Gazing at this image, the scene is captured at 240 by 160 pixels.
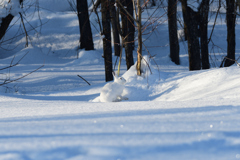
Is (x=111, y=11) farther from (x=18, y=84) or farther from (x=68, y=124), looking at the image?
(x=68, y=124)

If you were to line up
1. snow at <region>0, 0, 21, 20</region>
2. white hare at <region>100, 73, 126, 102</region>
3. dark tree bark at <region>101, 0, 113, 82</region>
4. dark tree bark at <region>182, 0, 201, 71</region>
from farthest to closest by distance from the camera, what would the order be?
dark tree bark at <region>182, 0, 201, 71</region> < dark tree bark at <region>101, 0, 113, 82</region> < snow at <region>0, 0, 21, 20</region> < white hare at <region>100, 73, 126, 102</region>

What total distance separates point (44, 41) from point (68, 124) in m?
11.0

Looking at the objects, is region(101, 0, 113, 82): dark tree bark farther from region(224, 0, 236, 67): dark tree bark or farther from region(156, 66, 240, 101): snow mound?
region(224, 0, 236, 67): dark tree bark

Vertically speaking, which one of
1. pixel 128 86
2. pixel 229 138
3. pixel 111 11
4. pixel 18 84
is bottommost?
pixel 18 84

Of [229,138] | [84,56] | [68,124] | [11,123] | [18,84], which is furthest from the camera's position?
[84,56]

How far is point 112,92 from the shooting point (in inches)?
131

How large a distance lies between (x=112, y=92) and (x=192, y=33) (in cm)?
331

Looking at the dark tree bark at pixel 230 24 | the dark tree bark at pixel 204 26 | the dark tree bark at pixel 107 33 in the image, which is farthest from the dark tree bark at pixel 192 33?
the dark tree bark at pixel 107 33

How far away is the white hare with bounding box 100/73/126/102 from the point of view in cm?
328

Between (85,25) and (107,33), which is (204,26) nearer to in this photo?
(107,33)

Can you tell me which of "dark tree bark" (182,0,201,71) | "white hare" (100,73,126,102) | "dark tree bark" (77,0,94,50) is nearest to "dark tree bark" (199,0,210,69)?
"dark tree bark" (182,0,201,71)

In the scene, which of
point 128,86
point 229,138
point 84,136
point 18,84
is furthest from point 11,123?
point 18,84

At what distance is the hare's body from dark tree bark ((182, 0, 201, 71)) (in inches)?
119

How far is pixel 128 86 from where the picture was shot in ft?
12.0
